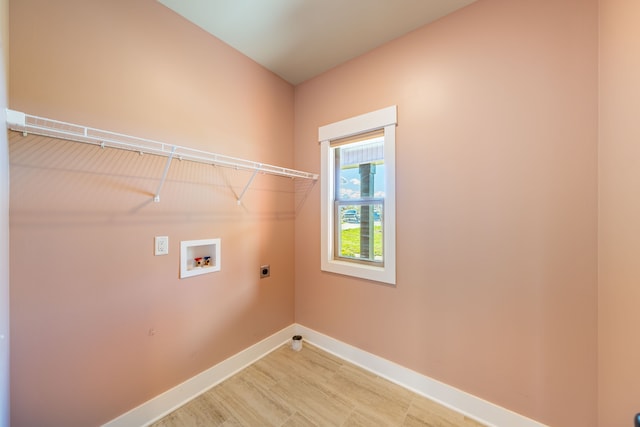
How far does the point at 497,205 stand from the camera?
4.86 feet

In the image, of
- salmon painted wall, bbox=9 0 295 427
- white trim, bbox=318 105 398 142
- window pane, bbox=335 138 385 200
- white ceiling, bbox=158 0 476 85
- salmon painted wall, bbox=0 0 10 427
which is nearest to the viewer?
salmon painted wall, bbox=0 0 10 427

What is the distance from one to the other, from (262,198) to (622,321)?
2.35 metres

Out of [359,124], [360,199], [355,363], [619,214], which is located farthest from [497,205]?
[355,363]

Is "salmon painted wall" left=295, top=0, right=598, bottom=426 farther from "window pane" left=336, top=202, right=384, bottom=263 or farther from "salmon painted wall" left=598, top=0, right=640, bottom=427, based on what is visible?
"window pane" left=336, top=202, right=384, bottom=263

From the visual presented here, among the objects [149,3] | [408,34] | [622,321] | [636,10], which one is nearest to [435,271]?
[622,321]

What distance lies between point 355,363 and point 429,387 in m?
0.61

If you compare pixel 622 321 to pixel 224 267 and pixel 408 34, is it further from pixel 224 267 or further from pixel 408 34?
pixel 224 267

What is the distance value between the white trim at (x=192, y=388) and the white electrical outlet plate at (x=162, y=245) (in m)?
0.94

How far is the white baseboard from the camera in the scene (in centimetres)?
146

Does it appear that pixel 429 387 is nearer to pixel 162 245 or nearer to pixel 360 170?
pixel 360 170

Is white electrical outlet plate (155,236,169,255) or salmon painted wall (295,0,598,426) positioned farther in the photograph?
white electrical outlet plate (155,236,169,255)

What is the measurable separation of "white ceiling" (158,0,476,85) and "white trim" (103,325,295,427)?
2601 millimetres

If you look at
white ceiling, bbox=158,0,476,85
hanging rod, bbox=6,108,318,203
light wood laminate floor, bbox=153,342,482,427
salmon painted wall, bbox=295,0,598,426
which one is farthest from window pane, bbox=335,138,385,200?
light wood laminate floor, bbox=153,342,482,427

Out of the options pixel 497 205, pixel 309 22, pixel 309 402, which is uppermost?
pixel 309 22
